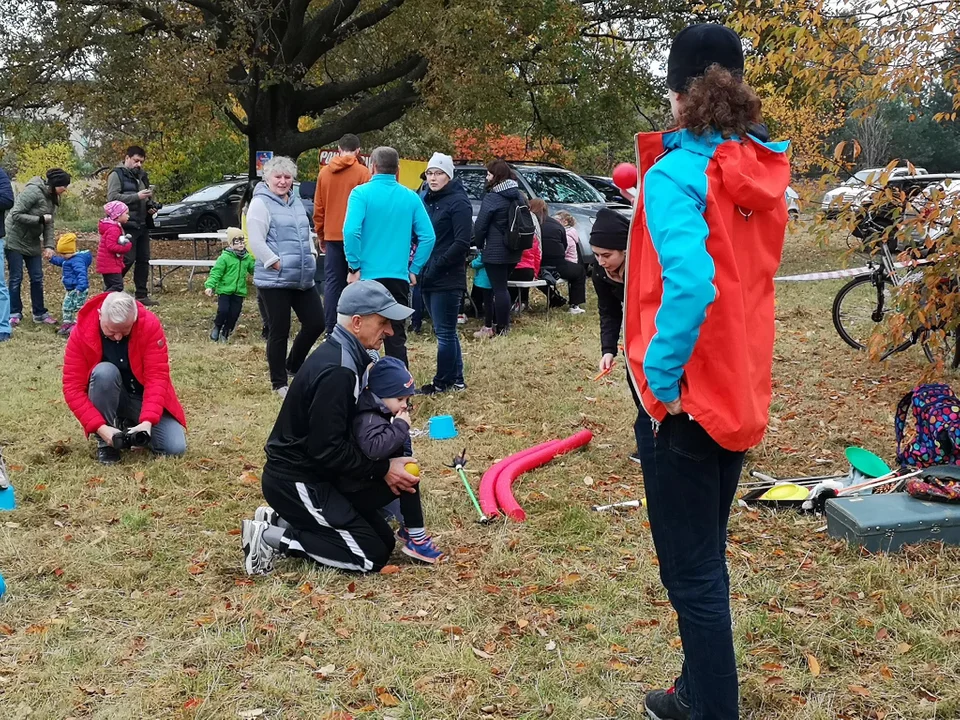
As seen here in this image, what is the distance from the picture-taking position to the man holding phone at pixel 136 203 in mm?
11383

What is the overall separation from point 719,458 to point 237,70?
14.8m

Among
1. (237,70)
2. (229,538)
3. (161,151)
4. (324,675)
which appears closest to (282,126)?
(237,70)

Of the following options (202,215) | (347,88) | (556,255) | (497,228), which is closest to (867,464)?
(497,228)

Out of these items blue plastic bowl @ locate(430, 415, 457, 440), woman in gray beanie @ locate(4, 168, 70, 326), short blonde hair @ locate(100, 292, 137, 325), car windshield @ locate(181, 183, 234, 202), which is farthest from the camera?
car windshield @ locate(181, 183, 234, 202)

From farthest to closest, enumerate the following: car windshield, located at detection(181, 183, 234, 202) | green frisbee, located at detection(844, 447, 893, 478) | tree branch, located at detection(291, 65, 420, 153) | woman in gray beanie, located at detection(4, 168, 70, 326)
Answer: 1. car windshield, located at detection(181, 183, 234, 202)
2. tree branch, located at detection(291, 65, 420, 153)
3. woman in gray beanie, located at detection(4, 168, 70, 326)
4. green frisbee, located at detection(844, 447, 893, 478)

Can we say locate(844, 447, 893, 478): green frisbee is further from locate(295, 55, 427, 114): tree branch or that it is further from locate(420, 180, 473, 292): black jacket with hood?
locate(295, 55, 427, 114): tree branch

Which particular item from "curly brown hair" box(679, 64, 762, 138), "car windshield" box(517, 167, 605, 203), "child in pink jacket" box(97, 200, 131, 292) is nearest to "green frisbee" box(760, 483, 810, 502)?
"curly brown hair" box(679, 64, 762, 138)

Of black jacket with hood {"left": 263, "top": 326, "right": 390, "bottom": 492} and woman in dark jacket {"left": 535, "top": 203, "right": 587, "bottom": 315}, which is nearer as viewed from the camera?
black jacket with hood {"left": 263, "top": 326, "right": 390, "bottom": 492}

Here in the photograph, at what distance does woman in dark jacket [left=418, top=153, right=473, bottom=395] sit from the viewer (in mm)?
7273

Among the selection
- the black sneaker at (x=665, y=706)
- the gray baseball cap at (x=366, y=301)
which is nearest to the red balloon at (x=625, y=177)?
the gray baseball cap at (x=366, y=301)

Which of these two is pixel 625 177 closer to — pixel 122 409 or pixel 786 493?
pixel 786 493

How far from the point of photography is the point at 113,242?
34.7 feet

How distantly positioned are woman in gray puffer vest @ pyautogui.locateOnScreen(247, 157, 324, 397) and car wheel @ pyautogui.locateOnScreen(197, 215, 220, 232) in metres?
13.6

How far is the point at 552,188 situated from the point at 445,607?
408 inches
